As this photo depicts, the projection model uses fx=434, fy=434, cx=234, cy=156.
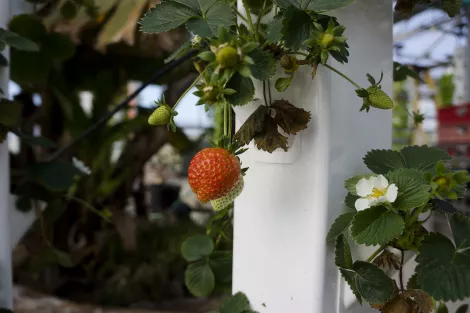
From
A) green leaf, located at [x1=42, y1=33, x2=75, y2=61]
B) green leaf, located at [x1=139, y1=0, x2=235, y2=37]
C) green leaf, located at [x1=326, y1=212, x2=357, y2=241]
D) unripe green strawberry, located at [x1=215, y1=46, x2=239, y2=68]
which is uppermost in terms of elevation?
green leaf, located at [x1=42, y1=33, x2=75, y2=61]

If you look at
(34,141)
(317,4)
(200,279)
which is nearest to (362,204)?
(317,4)

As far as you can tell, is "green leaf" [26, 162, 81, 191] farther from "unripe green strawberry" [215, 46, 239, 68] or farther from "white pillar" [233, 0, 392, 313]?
"unripe green strawberry" [215, 46, 239, 68]

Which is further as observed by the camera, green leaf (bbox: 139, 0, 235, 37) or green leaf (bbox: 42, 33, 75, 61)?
green leaf (bbox: 42, 33, 75, 61)

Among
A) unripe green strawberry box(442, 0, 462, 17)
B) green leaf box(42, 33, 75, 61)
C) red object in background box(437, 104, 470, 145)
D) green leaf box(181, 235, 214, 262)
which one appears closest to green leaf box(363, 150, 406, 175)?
unripe green strawberry box(442, 0, 462, 17)

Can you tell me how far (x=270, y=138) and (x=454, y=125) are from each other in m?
2.78

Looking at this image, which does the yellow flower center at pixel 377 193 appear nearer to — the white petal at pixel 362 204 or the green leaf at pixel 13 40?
the white petal at pixel 362 204

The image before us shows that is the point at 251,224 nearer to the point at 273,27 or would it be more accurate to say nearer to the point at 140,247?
the point at 273,27

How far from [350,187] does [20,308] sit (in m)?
1.28

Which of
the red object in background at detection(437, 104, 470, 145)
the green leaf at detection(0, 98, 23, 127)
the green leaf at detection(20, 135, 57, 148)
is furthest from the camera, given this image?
the red object in background at detection(437, 104, 470, 145)

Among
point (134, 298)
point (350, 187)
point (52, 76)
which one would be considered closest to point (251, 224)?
point (350, 187)

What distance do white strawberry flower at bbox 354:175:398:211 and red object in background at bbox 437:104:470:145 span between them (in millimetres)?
2688

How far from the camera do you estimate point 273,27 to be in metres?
0.51

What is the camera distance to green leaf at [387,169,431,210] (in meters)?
0.49

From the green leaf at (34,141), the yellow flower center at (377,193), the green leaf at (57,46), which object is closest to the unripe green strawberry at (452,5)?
the yellow flower center at (377,193)
